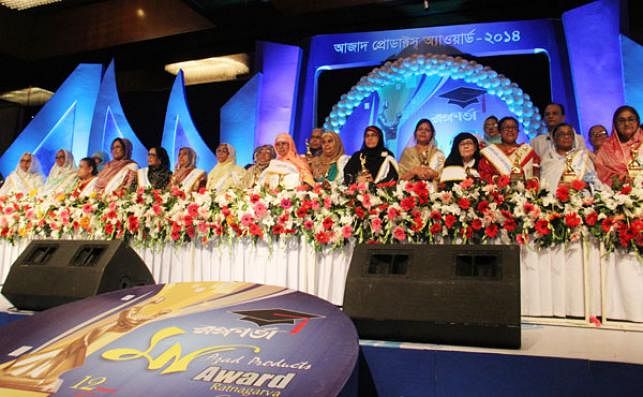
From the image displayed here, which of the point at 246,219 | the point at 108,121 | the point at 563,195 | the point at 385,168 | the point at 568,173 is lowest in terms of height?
the point at 246,219

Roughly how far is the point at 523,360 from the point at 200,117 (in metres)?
5.37

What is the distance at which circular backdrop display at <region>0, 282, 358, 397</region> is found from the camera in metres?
1.13

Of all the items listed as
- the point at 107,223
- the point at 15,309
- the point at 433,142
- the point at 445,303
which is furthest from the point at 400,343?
the point at 433,142

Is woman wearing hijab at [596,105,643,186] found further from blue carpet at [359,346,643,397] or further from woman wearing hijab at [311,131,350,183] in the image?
blue carpet at [359,346,643,397]

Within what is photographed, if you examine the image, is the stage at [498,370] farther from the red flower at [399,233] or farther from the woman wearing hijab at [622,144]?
the woman wearing hijab at [622,144]

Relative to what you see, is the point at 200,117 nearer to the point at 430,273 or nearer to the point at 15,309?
the point at 15,309

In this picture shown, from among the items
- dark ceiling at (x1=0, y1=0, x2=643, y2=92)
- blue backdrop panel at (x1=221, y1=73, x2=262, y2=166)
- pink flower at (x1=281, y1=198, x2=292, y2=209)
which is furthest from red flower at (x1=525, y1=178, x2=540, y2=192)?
blue backdrop panel at (x1=221, y1=73, x2=262, y2=166)

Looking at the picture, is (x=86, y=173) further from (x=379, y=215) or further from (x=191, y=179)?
(x=379, y=215)

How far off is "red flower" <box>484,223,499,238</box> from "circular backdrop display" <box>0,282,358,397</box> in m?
1.38

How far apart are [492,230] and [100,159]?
511 centimetres

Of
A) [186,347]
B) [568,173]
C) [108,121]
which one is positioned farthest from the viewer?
[108,121]

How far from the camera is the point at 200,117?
6.27 meters

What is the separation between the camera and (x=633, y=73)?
4621 millimetres

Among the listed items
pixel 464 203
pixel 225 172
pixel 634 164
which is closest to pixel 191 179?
pixel 225 172
